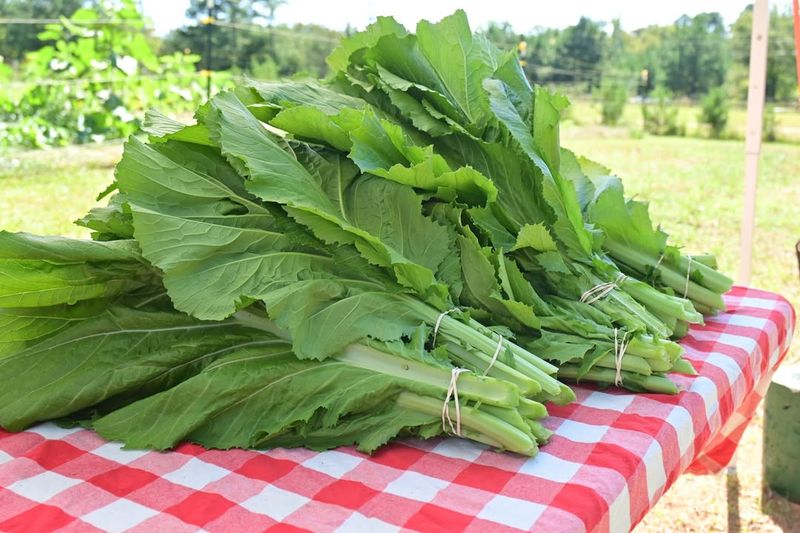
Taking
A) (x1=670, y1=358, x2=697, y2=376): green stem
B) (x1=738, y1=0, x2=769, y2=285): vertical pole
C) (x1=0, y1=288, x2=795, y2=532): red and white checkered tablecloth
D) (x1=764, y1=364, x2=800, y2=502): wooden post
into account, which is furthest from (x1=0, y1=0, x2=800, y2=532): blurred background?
(x1=0, y1=288, x2=795, y2=532): red and white checkered tablecloth

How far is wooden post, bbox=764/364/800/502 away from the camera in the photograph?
2395 millimetres

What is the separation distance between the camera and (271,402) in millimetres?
1211

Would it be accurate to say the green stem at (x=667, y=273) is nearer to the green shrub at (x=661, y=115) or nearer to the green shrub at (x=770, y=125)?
the green shrub at (x=770, y=125)

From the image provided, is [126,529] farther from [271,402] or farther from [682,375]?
[682,375]

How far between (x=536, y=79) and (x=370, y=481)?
214 inches

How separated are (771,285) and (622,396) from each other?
3525 millimetres

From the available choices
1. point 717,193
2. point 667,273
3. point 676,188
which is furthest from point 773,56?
point 667,273

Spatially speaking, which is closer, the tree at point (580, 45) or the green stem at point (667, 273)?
the green stem at point (667, 273)

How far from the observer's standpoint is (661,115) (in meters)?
6.52

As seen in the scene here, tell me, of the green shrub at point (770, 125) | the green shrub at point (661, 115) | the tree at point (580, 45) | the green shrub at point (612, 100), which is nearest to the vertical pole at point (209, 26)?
the tree at point (580, 45)

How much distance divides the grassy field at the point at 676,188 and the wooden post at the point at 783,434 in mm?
1599

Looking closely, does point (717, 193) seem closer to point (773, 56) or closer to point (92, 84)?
point (773, 56)

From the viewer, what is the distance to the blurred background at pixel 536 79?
5.48 m

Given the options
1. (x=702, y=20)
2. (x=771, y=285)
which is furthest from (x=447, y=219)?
(x=702, y=20)
